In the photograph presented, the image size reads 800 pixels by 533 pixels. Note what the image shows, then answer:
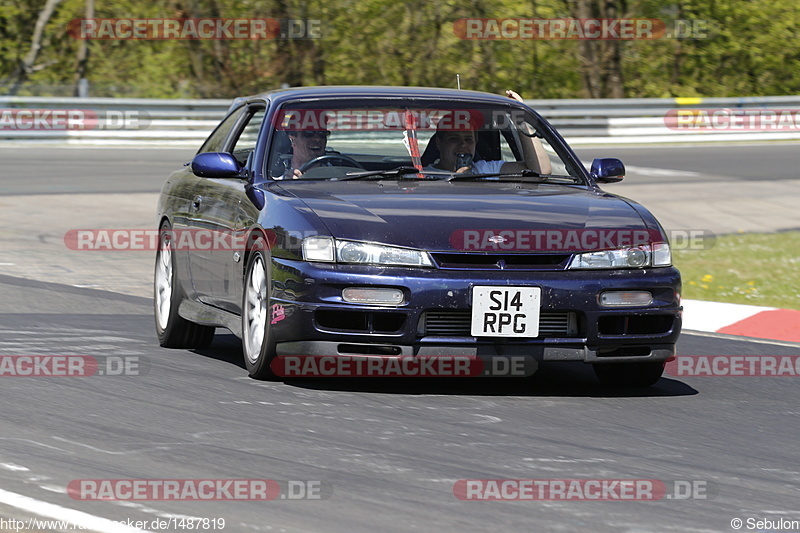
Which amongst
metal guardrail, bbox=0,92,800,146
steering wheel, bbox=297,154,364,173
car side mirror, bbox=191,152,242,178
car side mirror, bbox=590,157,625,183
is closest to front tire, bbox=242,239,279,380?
car side mirror, bbox=191,152,242,178

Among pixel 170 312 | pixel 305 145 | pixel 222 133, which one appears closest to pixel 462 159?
pixel 305 145

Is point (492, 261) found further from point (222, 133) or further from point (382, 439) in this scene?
point (222, 133)

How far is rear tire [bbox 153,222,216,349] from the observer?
8.87 metres

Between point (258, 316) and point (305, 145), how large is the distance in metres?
1.13

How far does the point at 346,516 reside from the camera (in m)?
4.71

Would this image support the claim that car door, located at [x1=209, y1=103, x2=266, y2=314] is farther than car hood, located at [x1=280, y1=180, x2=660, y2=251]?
Yes

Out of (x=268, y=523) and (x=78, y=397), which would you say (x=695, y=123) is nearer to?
(x=78, y=397)

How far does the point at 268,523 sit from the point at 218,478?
636 mm

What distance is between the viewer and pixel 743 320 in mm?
10789

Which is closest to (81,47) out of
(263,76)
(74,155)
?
(263,76)

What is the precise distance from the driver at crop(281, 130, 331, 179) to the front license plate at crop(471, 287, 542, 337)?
164cm

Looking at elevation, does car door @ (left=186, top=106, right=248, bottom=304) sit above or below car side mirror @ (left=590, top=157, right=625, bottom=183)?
below

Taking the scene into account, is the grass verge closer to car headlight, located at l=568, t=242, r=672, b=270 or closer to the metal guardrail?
car headlight, located at l=568, t=242, r=672, b=270

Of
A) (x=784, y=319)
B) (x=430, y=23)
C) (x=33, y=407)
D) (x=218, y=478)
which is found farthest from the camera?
(x=430, y=23)
